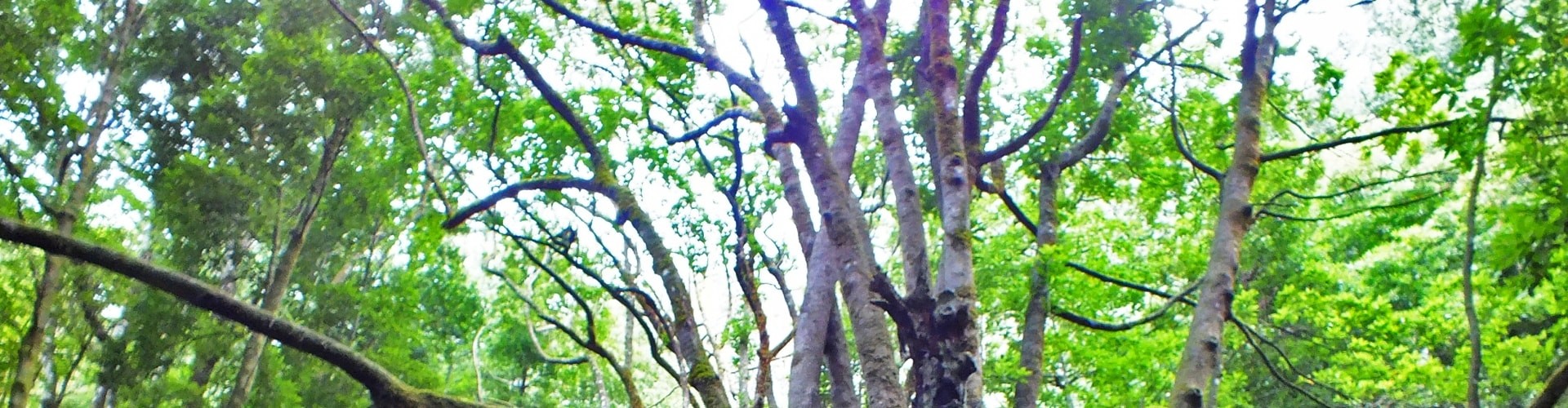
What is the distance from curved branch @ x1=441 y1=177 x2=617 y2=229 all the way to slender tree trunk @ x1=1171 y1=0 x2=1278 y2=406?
3.64 metres

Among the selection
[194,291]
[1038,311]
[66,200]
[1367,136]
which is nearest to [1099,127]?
[1038,311]

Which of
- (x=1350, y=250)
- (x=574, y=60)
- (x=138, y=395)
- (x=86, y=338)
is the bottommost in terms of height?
(x=138, y=395)

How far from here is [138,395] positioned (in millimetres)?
A: 14758

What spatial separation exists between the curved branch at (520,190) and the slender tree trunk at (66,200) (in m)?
8.75

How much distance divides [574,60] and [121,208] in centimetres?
1055

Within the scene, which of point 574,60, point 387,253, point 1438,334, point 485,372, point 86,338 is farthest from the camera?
point 485,372

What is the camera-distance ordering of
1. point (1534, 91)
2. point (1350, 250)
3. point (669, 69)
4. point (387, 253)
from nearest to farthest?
point (1534, 91)
point (669, 69)
point (387, 253)
point (1350, 250)

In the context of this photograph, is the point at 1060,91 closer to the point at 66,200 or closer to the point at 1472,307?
the point at 1472,307

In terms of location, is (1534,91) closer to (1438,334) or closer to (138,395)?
(1438,334)

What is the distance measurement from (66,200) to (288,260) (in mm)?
2802

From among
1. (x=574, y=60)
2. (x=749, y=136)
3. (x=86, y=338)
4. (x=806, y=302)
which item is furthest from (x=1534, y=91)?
(x=86, y=338)

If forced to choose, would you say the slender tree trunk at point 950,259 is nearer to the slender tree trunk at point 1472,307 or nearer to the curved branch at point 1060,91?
the curved branch at point 1060,91

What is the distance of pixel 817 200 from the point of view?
5.14 m

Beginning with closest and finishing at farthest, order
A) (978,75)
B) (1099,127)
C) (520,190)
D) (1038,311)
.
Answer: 1. (978,75)
2. (520,190)
3. (1099,127)
4. (1038,311)
